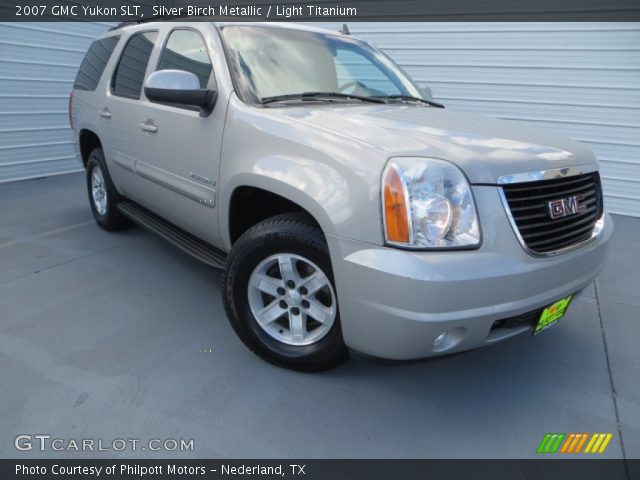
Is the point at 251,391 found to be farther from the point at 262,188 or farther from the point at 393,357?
the point at 262,188

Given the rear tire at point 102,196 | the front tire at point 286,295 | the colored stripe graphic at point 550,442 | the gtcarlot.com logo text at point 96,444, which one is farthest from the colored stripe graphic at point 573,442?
the rear tire at point 102,196

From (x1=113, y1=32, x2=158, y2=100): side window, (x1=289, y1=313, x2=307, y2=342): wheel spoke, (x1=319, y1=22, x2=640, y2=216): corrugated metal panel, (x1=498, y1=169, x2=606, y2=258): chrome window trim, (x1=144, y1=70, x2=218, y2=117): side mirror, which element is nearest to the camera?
(x1=498, y1=169, x2=606, y2=258): chrome window trim

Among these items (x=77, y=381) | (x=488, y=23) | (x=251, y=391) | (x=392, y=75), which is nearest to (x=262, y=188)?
(x=251, y=391)

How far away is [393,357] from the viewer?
191 cm

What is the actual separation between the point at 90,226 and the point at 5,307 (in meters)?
1.90

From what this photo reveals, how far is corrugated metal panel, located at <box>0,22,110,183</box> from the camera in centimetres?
671

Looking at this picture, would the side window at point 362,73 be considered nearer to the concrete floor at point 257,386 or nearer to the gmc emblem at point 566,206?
the gmc emblem at point 566,206

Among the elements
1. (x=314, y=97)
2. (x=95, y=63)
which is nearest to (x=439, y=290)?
(x=314, y=97)

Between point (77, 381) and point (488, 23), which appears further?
point (488, 23)

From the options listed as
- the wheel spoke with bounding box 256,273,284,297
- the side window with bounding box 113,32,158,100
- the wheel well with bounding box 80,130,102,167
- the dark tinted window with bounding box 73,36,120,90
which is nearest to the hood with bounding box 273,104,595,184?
the wheel spoke with bounding box 256,273,284,297

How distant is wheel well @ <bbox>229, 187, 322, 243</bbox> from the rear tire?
6.60 feet

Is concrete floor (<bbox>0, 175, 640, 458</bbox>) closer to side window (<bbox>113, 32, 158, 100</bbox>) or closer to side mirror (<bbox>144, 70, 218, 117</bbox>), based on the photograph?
side mirror (<bbox>144, 70, 218, 117</bbox>)

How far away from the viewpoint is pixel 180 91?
99.3 inches

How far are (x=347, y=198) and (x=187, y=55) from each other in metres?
1.81
